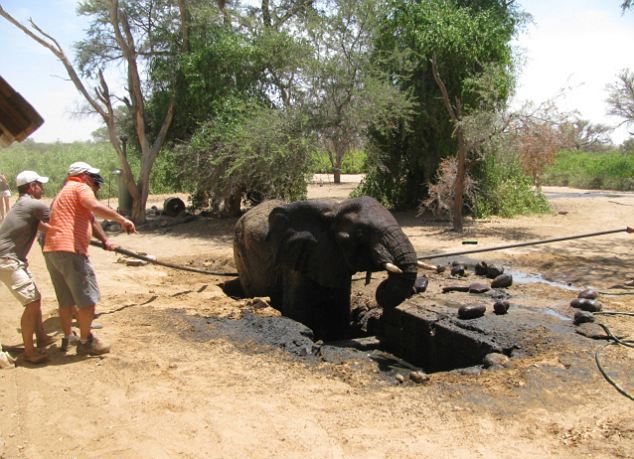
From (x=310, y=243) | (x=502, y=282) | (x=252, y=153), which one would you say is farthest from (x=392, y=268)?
(x=252, y=153)

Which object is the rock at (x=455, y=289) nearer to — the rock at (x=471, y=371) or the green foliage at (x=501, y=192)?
the rock at (x=471, y=371)

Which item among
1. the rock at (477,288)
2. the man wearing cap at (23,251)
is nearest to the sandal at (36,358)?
the man wearing cap at (23,251)

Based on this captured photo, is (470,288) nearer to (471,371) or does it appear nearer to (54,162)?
A: (471,371)

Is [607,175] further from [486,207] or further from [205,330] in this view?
[205,330]

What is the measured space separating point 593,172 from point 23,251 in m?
34.4

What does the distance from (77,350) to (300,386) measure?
8.09 ft

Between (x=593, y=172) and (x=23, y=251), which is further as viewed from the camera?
(x=593, y=172)

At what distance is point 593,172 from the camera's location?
114ft

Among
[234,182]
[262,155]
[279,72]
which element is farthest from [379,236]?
[279,72]

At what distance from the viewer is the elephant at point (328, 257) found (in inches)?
275

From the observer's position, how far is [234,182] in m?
15.9

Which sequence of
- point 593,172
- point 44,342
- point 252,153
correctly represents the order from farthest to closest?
point 593,172 < point 252,153 < point 44,342

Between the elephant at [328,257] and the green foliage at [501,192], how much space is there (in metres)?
10.5

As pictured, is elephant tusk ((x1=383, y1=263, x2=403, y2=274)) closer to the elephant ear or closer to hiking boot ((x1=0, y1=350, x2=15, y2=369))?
the elephant ear
